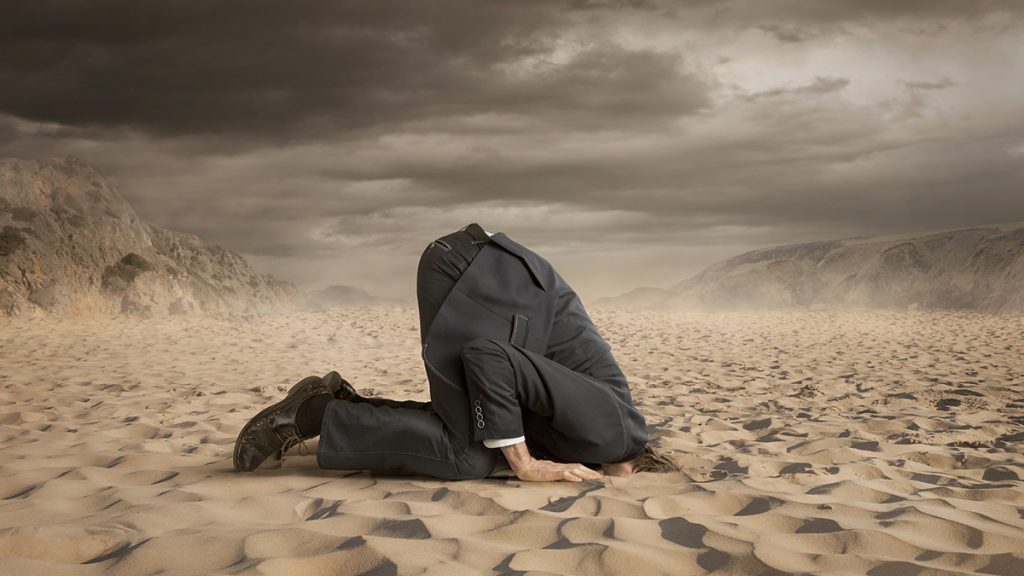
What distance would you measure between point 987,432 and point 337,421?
4142mm

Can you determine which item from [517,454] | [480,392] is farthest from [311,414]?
[517,454]

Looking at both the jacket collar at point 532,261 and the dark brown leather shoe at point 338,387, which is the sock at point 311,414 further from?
the jacket collar at point 532,261

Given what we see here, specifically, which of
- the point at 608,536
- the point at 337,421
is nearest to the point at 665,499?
the point at 608,536

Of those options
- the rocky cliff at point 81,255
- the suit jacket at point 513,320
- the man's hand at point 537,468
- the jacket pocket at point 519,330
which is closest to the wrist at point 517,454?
the man's hand at point 537,468

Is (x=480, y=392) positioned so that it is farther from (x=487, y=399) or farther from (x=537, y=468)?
(x=537, y=468)

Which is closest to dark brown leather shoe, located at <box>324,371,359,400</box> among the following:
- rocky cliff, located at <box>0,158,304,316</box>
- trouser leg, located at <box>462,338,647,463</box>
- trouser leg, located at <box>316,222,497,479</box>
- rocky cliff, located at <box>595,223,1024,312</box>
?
trouser leg, located at <box>316,222,497,479</box>

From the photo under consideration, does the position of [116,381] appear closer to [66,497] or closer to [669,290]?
[66,497]

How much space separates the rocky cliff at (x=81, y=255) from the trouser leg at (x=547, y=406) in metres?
13.5

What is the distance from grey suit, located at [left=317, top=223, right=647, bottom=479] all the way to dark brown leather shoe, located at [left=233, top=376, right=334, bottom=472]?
0.16 meters

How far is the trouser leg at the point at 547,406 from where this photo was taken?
3.07 meters

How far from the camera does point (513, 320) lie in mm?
3287

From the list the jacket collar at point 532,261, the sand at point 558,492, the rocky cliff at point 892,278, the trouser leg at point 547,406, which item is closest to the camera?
the sand at point 558,492

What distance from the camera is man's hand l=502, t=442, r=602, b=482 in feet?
10.5

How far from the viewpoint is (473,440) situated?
324 centimetres
